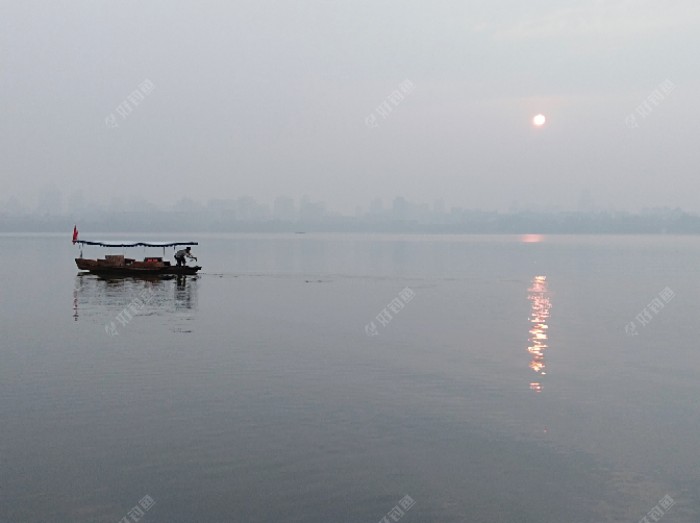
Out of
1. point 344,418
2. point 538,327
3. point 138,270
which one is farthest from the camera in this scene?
point 138,270

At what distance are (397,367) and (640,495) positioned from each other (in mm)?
16803

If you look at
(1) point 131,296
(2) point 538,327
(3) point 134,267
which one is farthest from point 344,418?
(3) point 134,267


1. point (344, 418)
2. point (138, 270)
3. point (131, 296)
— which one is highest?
point (344, 418)

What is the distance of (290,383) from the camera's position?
29.6 meters

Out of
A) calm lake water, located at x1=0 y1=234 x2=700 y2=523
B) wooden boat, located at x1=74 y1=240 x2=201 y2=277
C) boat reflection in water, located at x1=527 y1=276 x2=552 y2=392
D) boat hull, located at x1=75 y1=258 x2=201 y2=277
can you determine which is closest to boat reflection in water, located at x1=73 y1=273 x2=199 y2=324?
boat hull, located at x1=75 y1=258 x2=201 y2=277

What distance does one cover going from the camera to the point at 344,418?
953 inches

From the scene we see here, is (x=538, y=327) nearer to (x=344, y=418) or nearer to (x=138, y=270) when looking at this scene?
(x=344, y=418)

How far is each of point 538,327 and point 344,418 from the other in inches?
1138

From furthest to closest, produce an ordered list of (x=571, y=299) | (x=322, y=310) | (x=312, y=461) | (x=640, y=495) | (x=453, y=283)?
(x=453, y=283) → (x=571, y=299) → (x=322, y=310) → (x=312, y=461) → (x=640, y=495)

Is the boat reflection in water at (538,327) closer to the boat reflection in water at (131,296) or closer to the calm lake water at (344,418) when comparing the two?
the calm lake water at (344,418)

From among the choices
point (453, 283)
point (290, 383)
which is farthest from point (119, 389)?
point (453, 283)

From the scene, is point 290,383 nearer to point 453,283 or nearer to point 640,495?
point 640,495

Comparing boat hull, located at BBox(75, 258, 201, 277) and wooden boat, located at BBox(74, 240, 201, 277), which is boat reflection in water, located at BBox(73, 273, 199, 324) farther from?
wooden boat, located at BBox(74, 240, 201, 277)

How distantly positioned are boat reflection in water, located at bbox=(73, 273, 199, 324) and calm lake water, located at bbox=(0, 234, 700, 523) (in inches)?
71.2
